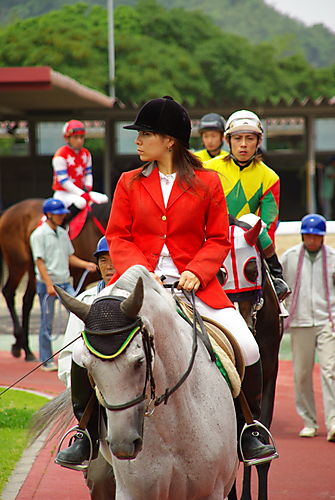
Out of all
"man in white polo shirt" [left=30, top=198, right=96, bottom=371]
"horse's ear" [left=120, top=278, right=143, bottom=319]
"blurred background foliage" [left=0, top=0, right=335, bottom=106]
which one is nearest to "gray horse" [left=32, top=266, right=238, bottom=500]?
"horse's ear" [left=120, top=278, right=143, bottom=319]

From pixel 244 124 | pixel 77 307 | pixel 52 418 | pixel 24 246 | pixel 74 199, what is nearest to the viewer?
pixel 77 307

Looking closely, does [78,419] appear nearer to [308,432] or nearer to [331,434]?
[331,434]

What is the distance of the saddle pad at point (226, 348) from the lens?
4922 mm

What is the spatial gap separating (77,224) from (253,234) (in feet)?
24.3

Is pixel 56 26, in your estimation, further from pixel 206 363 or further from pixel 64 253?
pixel 206 363

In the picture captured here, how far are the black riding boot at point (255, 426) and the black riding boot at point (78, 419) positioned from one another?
0.84m

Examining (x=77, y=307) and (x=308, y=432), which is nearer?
(x=77, y=307)

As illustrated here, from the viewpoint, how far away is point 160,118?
5059 millimetres

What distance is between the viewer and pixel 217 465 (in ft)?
15.3

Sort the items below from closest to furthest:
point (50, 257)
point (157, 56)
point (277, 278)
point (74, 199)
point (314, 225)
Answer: point (277, 278) → point (314, 225) → point (50, 257) → point (74, 199) → point (157, 56)

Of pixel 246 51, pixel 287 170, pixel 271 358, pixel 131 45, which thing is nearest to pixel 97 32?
pixel 131 45

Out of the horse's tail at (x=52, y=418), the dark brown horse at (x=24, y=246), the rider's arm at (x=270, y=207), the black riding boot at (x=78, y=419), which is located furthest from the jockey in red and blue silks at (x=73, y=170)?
the black riding boot at (x=78, y=419)

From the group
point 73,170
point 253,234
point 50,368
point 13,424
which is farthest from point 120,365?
point 73,170

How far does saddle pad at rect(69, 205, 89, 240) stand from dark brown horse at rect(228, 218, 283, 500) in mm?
6715
